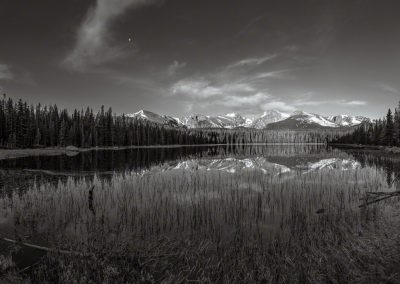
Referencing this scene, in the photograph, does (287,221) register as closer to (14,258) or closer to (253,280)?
(253,280)

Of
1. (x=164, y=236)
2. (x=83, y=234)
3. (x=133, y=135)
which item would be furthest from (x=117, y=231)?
(x=133, y=135)

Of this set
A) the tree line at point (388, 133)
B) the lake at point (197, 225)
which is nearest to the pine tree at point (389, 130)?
the tree line at point (388, 133)

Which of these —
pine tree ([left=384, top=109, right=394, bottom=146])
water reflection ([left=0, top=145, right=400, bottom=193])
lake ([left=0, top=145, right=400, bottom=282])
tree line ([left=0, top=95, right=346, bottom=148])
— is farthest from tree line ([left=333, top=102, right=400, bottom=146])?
tree line ([left=0, top=95, right=346, bottom=148])

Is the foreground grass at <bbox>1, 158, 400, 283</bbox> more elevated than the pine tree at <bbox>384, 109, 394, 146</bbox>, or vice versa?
the pine tree at <bbox>384, 109, 394, 146</bbox>

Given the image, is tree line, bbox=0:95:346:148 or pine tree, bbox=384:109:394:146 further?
pine tree, bbox=384:109:394:146

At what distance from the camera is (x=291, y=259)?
1022cm

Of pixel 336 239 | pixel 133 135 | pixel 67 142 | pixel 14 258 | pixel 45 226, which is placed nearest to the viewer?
pixel 14 258

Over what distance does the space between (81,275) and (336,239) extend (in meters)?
10.8

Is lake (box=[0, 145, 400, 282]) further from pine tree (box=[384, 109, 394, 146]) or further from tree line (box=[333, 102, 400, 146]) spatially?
pine tree (box=[384, 109, 394, 146])

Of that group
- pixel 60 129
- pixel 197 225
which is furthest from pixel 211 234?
→ pixel 60 129

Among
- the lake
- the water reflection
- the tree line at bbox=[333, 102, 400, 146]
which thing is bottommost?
the lake

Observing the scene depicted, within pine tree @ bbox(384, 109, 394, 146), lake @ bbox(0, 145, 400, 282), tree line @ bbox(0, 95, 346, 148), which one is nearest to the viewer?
lake @ bbox(0, 145, 400, 282)

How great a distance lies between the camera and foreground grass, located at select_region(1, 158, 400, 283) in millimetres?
9016

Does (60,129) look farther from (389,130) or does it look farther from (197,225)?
(389,130)
